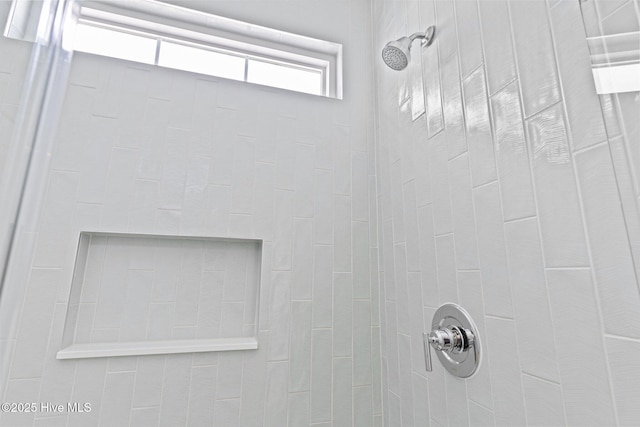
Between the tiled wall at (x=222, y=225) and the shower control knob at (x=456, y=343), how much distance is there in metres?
0.47

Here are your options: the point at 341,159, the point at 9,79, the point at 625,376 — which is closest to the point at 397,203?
the point at 341,159

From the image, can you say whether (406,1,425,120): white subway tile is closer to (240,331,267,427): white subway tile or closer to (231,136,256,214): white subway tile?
(231,136,256,214): white subway tile

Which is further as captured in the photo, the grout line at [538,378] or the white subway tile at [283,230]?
the white subway tile at [283,230]

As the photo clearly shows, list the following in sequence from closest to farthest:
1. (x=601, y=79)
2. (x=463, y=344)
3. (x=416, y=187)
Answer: (x=601, y=79), (x=463, y=344), (x=416, y=187)

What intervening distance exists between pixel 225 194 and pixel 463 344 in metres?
0.98

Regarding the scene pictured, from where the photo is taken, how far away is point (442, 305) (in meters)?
0.91

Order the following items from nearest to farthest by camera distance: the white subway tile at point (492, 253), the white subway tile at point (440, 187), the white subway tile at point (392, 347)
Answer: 1. the white subway tile at point (492, 253)
2. the white subway tile at point (440, 187)
3. the white subway tile at point (392, 347)

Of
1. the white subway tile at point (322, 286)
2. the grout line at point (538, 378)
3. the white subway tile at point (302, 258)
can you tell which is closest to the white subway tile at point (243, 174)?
the white subway tile at point (302, 258)

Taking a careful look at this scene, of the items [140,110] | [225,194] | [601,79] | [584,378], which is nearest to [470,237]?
[584,378]

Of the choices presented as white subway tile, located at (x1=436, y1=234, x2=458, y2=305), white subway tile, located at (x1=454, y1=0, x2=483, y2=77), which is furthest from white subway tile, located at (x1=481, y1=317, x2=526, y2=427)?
white subway tile, located at (x1=454, y1=0, x2=483, y2=77)

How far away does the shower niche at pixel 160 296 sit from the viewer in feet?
3.58

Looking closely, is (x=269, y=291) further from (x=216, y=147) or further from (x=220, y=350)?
(x=216, y=147)

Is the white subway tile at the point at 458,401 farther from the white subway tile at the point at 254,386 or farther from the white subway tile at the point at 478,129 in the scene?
the white subway tile at the point at 254,386

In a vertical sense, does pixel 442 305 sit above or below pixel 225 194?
below
